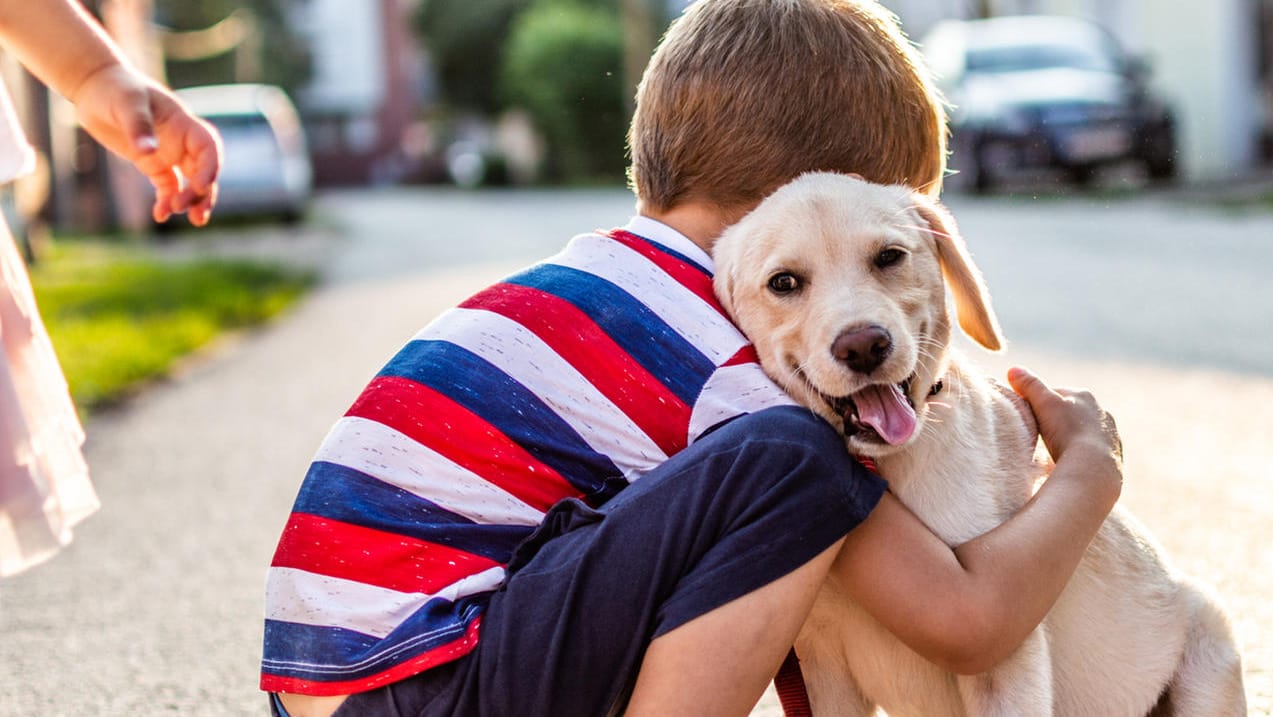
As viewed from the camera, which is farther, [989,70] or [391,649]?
[989,70]

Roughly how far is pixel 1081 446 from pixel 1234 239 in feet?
31.9

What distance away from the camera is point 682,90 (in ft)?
8.36

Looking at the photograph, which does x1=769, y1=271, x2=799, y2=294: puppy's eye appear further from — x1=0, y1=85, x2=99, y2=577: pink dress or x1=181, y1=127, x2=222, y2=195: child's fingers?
x1=0, y1=85, x2=99, y2=577: pink dress

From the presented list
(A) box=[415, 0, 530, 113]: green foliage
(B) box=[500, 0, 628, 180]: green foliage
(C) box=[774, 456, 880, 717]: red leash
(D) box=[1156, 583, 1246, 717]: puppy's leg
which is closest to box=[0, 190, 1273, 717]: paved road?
(D) box=[1156, 583, 1246, 717]: puppy's leg

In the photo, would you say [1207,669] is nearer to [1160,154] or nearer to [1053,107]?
[1053,107]

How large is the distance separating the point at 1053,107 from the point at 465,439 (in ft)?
48.6

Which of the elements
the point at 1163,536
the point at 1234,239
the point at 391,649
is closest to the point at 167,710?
the point at 391,649

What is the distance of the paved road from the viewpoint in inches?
147

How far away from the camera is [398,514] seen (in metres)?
2.26

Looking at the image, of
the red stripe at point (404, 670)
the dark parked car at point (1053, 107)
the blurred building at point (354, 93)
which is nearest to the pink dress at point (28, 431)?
the red stripe at point (404, 670)

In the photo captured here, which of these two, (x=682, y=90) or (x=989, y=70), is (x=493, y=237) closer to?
(x=989, y=70)

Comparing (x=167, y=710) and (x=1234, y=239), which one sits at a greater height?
(x=167, y=710)

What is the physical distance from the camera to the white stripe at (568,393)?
7.54ft

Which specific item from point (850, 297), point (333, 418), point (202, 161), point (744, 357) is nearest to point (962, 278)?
point (850, 297)
